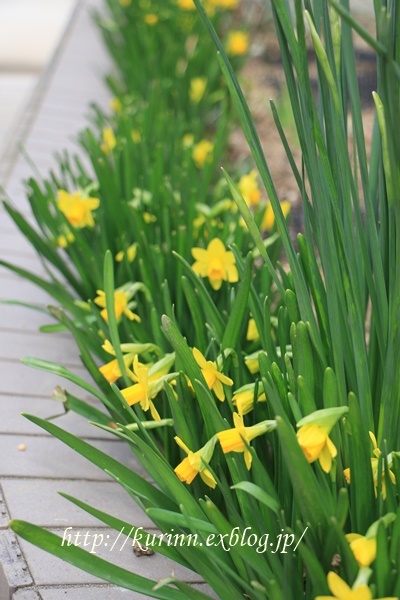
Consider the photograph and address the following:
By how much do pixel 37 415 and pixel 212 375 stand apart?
52 centimetres

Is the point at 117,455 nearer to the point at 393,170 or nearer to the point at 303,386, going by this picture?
the point at 303,386

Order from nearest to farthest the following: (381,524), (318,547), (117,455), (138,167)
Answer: (381,524) → (318,547) → (117,455) → (138,167)

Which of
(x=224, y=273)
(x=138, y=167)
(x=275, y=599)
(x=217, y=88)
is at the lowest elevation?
(x=275, y=599)

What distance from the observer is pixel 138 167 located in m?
2.21

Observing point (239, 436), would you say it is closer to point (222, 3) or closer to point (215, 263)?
point (215, 263)

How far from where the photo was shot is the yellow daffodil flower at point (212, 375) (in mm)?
1259

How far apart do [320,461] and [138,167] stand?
1.30m

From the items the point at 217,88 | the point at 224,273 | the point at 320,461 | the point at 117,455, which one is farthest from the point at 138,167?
the point at 320,461

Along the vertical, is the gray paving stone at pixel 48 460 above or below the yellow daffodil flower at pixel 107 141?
below

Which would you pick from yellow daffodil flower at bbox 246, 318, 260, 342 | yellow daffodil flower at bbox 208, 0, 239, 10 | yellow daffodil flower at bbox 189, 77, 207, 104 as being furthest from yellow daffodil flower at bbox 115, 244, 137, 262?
yellow daffodil flower at bbox 208, 0, 239, 10

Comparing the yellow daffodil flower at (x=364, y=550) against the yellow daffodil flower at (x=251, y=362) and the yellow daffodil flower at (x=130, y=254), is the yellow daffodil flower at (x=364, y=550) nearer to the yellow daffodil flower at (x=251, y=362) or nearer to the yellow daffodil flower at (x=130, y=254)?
the yellow daffodil flower at (x=251, y=362)

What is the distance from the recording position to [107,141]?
2.35 metres

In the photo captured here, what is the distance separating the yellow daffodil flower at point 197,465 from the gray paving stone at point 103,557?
0.62 feet

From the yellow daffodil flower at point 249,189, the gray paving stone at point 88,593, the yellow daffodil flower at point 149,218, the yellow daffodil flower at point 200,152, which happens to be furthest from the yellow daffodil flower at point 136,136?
the gray paving stone at point 88,593
